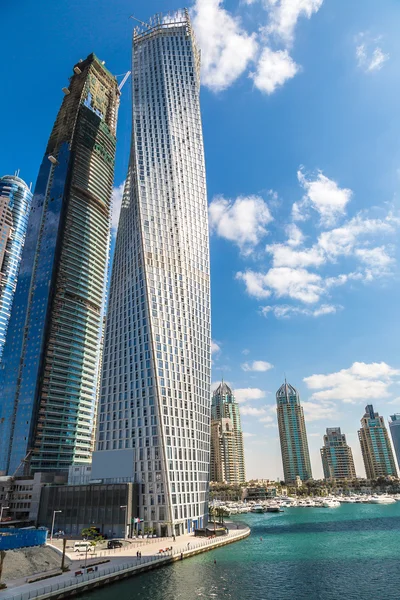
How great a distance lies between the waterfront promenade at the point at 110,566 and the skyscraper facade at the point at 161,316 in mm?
18324

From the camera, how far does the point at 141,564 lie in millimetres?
69125

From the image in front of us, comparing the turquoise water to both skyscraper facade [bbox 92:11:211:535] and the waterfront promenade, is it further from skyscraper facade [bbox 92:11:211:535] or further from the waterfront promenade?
skyscraper facade [bbox 92:11:211:535]

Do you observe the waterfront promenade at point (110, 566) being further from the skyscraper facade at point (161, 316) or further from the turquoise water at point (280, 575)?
the skyscraper facade at point (161, 316)

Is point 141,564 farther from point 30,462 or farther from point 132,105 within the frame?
point 132,105

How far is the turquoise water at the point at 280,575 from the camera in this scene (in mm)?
56219

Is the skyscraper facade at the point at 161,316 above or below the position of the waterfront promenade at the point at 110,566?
above

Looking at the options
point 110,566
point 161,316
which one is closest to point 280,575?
point 110,566

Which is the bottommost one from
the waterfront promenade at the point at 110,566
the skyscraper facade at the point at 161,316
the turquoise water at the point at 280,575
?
the turquoise water at the point at 280,575

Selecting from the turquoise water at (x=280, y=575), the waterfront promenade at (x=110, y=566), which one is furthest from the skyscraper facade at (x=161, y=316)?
the turquoise water at (x=280, y=575)

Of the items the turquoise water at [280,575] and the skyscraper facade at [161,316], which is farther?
the skyscraper facade at [161,316]

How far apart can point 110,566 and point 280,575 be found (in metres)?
27.8

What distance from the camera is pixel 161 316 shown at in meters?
138

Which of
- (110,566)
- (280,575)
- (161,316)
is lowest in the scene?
(280,575)

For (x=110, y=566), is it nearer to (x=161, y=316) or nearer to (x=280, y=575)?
(x=280, y=575)
